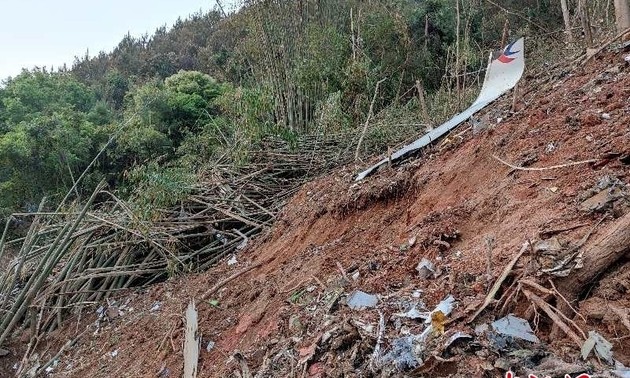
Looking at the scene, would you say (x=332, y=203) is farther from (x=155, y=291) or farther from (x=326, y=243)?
(x=155, y=291)

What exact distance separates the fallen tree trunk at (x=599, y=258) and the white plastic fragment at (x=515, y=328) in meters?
0.15

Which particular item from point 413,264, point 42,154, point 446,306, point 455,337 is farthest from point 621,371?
point 42,154

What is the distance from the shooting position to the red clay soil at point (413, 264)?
1591 millimetres

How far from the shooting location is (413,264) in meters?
2.21

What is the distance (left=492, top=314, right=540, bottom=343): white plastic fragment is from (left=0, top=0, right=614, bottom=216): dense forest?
3.05 metres

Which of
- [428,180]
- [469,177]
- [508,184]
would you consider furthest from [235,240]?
[508,184]

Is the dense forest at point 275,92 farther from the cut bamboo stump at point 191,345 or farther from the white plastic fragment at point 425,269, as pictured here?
the white plastic fragment at point 425,269

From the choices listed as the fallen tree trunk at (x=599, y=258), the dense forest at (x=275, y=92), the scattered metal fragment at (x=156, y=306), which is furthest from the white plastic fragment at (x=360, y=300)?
the dense forest at (x=275, y=92)

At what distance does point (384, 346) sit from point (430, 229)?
834 mm

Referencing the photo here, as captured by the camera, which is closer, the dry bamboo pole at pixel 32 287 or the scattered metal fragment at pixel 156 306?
the dry bamboo pole at pixel 32 287

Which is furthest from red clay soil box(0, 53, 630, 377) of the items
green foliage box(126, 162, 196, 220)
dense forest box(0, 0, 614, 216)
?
dense forest box(0, 0, 614, 216)

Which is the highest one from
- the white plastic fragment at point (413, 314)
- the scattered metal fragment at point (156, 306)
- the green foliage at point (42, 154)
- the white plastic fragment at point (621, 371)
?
the green foliage at point (42, 154)

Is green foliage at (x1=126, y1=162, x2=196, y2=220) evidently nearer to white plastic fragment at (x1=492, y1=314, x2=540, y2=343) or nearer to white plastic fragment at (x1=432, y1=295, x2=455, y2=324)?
white plastic fragment at (x1=432, y1=295, x2=455, y2=324)

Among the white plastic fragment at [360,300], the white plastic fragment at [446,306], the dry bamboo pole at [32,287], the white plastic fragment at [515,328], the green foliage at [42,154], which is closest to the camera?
the white plastic fragment at [515,328]
